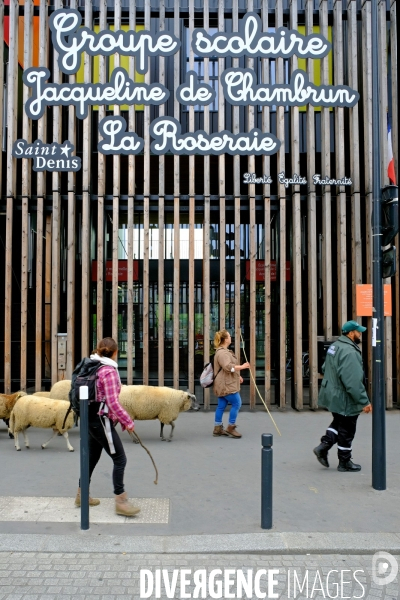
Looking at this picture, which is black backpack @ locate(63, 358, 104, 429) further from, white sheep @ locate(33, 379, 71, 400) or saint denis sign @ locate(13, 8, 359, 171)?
saint denis sign @ locate(13, 8, 359, 171)

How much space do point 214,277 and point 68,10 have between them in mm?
7454

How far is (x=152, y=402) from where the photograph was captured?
8.85 m

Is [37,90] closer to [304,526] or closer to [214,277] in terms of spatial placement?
[214,277]

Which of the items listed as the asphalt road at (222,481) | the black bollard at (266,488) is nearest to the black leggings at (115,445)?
the asphalt road at (222,481)

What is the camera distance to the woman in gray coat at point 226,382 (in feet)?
29.5

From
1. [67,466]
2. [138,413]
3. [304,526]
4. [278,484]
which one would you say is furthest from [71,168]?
[304,526]

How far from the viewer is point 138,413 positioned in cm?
884

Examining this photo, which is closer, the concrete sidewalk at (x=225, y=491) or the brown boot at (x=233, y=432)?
the concrete sidewalk at (x=225, y=491)

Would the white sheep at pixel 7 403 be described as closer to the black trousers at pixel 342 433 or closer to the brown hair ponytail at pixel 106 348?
the brown hair ponytail at pixel 106 348

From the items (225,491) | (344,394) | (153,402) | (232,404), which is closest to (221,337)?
(232,404)

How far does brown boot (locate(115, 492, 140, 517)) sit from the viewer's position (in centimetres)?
560

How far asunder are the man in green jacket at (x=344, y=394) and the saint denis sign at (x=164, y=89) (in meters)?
5.99

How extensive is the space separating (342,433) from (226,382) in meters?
2.40
